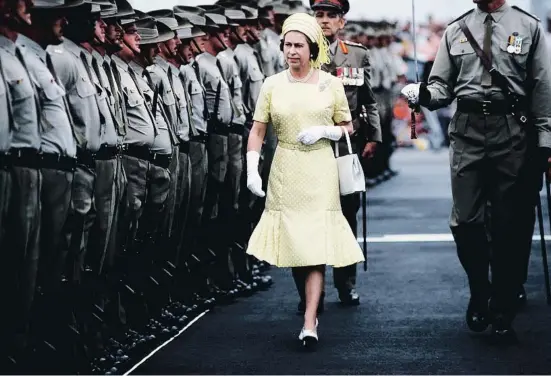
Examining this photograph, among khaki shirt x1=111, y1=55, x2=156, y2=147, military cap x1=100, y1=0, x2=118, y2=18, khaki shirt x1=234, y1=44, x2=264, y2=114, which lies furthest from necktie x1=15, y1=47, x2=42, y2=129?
khaki shirt x1=234, y1=44, x2=264, y2=114

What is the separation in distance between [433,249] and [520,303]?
4688 millimetres

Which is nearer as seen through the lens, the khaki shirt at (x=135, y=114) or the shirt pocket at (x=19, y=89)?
the shirt pocket at (x=19, y=89)

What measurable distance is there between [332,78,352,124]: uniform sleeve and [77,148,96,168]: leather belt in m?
2.14

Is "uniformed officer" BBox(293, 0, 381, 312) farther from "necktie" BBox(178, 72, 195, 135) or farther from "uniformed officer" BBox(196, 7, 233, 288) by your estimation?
"necktie" BBox(178, 72, 195, 135)

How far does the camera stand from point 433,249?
669 inches

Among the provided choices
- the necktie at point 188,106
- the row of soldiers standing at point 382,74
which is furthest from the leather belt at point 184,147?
the row of soldiers standing at point 382,74

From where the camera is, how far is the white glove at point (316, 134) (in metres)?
10.7

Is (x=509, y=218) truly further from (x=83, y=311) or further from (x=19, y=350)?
(x=19, y=350)

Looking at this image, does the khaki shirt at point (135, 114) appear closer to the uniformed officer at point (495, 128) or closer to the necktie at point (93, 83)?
the necktie at point (93, 83)

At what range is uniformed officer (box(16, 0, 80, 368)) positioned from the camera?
8.62 m

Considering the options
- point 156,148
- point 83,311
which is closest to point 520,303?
point 156,148

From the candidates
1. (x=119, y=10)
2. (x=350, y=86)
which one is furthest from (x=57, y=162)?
(x=350, y=86)

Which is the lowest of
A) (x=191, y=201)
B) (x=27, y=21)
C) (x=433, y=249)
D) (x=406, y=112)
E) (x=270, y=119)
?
(x=406, y=112)

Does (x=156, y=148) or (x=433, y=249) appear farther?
(x=433, y=249)
